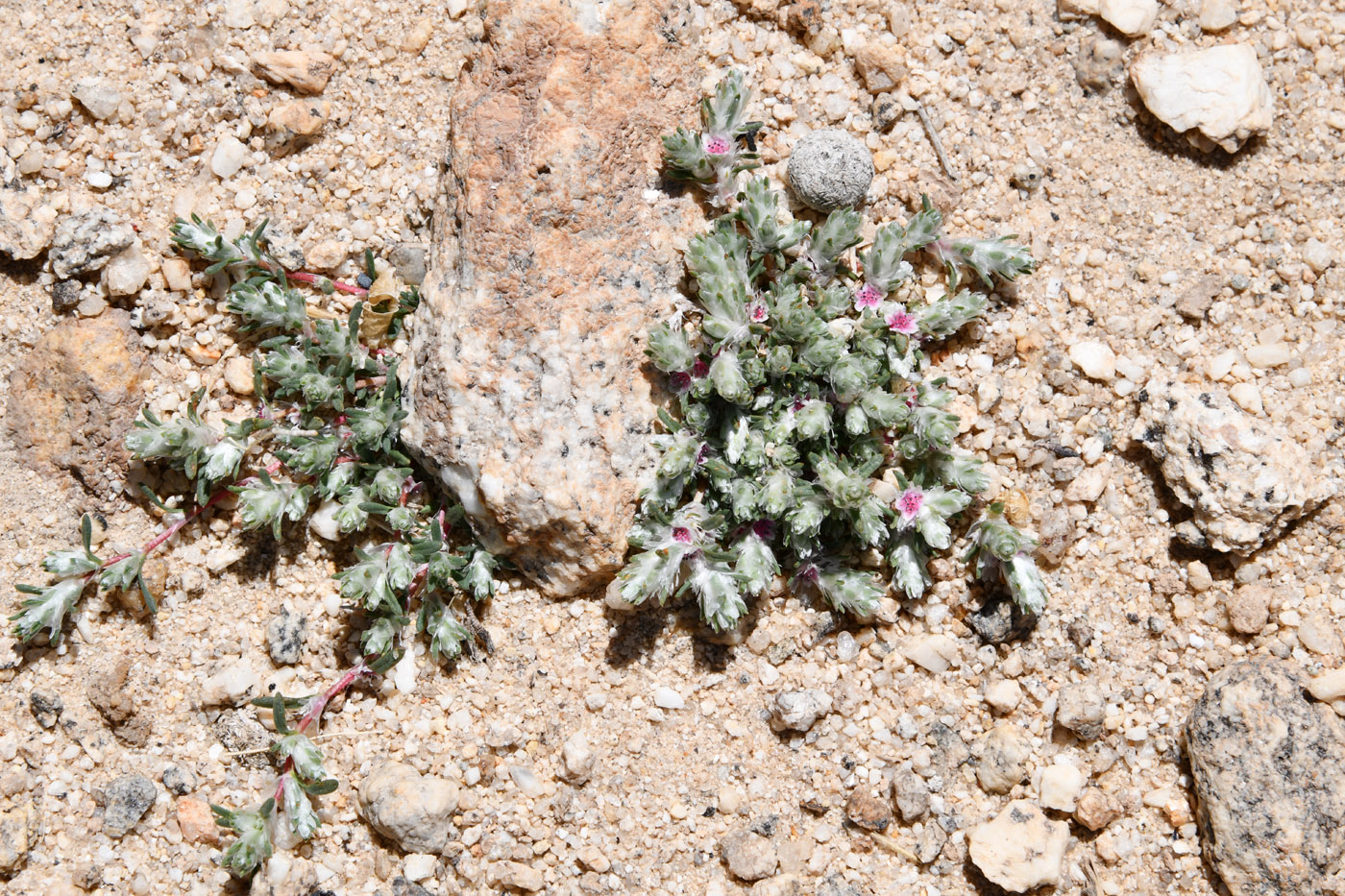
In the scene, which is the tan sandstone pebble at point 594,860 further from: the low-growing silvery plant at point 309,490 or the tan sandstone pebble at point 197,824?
the tan sandstone pebble at point 197,824

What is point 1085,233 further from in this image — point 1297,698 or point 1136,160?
point 1297,698

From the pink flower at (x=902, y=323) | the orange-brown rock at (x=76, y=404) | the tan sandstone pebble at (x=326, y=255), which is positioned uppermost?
the pink flower at (x=902, y=323)

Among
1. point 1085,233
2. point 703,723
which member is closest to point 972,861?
point 703,723

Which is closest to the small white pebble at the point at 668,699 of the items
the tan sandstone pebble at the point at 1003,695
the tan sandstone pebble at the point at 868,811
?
the tan sandstone pebble at the point at 868,811

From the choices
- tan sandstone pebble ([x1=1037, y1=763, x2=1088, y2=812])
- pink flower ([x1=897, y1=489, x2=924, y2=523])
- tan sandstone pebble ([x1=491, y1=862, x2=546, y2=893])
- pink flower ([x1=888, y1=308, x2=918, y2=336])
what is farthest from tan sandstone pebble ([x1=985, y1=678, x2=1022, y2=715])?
tan sandstone pebble ([x1=491, y1=862, x2=546, y2=893])

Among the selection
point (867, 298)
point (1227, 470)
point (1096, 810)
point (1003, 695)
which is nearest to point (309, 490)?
point (867, 298)

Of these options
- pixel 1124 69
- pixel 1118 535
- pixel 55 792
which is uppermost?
pixel 1124 69

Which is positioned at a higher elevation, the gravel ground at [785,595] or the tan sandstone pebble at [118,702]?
the gravel ground at [785,595]

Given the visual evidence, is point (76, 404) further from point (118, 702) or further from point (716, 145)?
point (716, 145)
